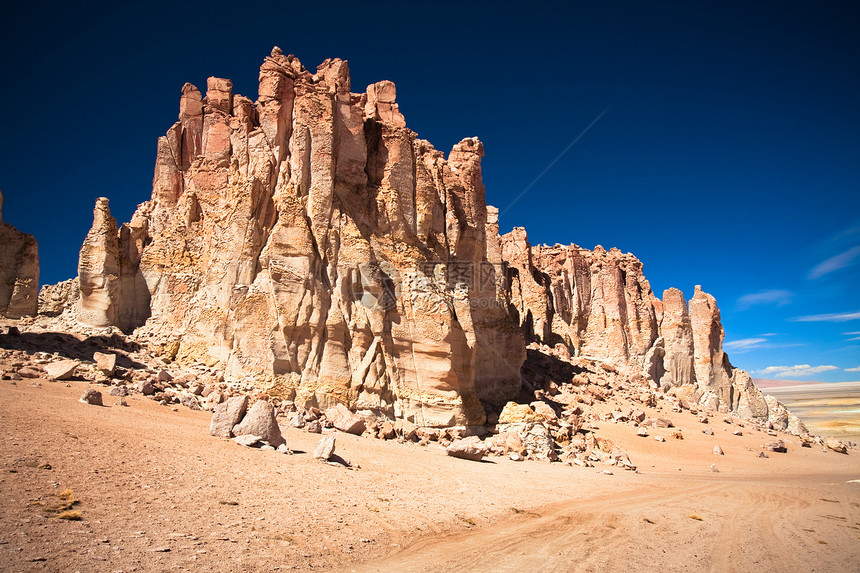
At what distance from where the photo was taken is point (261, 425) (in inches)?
406

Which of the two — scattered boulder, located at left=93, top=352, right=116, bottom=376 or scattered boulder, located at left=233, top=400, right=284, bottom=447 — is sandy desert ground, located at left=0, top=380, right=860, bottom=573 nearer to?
scattered boulder, located at left=233, top=400, right=284, bottom=447

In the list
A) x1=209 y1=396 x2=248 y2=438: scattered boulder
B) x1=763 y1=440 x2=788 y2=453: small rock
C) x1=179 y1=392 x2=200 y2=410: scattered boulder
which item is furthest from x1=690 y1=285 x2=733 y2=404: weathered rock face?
x1=209 y1=396 x2=248 y2=438: scattered boulder

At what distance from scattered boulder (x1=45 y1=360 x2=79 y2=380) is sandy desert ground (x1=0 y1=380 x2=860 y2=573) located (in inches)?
21.7

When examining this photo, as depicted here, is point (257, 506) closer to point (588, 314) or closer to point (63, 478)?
point (63, 478)

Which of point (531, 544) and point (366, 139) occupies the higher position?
point (366, 139)

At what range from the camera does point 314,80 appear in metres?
20.8

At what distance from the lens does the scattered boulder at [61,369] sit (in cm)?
1327

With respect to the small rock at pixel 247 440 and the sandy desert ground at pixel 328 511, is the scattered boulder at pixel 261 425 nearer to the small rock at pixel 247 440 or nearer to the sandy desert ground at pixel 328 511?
the small rock at pixel 247 440

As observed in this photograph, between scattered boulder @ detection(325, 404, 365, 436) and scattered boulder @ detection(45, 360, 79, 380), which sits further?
scattered boulder @ detection(325, 404, 365, 436)

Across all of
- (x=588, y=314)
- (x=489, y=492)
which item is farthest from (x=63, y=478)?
(x=588, y=314)

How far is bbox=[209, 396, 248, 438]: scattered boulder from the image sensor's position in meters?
10.2

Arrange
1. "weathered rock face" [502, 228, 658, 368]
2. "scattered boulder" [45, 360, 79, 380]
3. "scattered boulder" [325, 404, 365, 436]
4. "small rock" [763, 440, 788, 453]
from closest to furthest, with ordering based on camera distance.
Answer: "scattered boulder" [45, 360, 79, 380] → "scattered boulder" [325, 404, 365, 436] → "small rock" [763, 440, 788, 453] → "weathered rock face" [502, 228, 658, 368]

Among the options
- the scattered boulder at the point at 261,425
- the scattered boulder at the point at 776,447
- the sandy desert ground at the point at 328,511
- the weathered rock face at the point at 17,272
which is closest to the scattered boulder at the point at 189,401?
the sandy desert ground at the point at 328,511

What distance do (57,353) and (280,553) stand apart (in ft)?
49.1
